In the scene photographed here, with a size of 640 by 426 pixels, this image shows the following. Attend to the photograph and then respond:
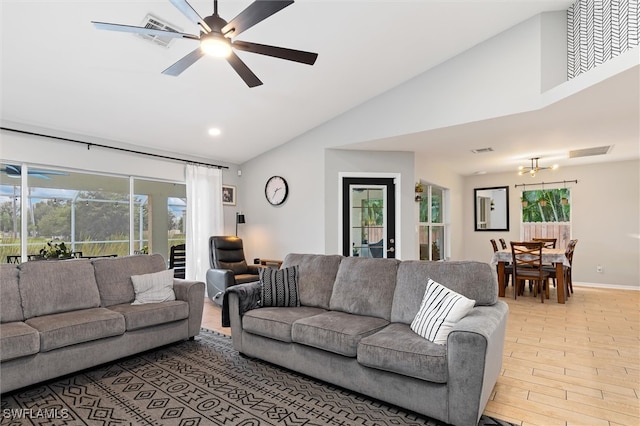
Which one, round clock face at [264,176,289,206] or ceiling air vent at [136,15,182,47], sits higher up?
ceiling air vent at [136,15,182,47]

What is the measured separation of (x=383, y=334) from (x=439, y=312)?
422mm

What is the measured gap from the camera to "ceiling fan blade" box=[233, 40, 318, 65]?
2480 millimetres

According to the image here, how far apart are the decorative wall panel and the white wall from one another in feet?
14.8

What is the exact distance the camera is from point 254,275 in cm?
539

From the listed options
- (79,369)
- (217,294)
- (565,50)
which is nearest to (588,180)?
(565,50)

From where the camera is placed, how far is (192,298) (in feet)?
12.1

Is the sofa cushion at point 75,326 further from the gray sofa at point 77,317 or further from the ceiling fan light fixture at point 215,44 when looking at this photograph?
the ceiling fan light fixture at point 215,44

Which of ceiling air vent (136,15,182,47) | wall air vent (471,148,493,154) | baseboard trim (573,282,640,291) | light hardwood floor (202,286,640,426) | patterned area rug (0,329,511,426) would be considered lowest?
baseboard trim (573,282,640,291)

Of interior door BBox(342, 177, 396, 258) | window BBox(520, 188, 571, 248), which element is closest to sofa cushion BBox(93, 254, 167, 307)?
interior door BBox(342, 177, 396, 258)

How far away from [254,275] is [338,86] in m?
2.98

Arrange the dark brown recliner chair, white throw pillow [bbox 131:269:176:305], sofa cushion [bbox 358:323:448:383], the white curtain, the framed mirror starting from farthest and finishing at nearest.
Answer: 1. the framed mirror
2. the white curtain
3. the dark brown recliner chair
4. white throw pillow [bbox 131:269:176:305]
5. sofa cushion [bbox 358:323:448:383]

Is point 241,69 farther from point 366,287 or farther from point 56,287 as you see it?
point 56,287

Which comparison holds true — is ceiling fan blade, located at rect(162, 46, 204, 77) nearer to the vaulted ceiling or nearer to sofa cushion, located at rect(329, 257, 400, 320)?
the vaulted ceiling

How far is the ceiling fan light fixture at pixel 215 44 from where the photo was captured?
233cm
